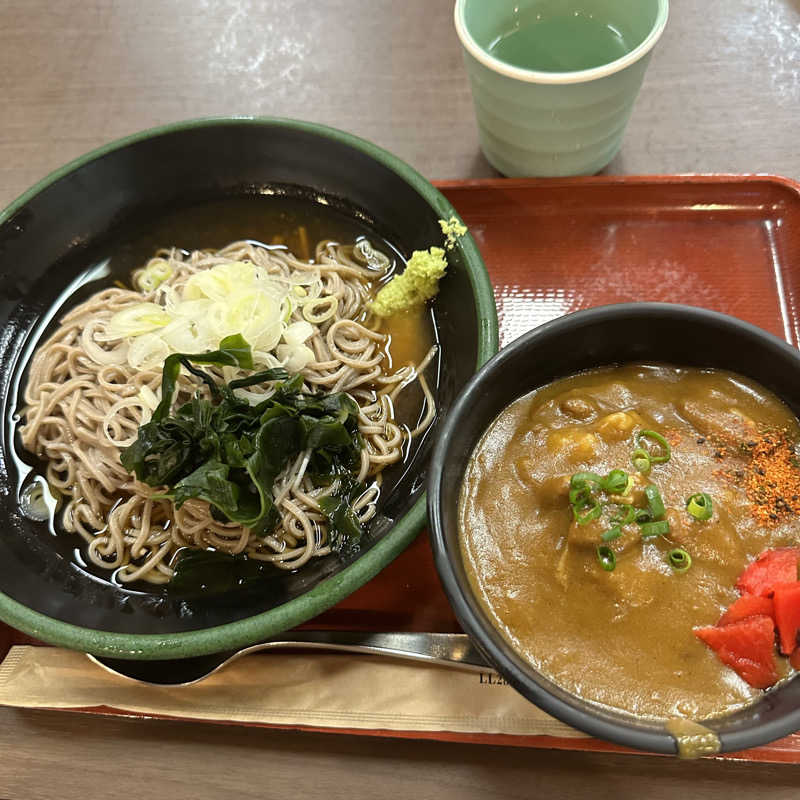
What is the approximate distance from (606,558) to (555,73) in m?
1.53

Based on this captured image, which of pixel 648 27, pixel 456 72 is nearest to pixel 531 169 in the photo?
pixel 648 27

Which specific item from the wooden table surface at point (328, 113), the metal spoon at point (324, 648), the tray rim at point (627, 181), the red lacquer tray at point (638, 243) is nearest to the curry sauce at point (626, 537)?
the metal spoon at point (324, 648)

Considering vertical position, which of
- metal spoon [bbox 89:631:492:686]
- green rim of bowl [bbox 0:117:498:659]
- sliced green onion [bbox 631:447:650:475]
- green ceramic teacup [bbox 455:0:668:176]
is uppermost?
green ceramic teacup [bbox 455:0:668:176]

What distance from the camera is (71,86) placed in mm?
3219

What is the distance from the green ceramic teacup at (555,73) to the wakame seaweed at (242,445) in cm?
108

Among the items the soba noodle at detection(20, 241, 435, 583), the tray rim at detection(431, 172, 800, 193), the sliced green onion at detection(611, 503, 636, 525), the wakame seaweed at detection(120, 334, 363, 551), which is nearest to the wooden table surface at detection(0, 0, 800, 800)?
the tray rim at detection(431, 172, 800, 193)

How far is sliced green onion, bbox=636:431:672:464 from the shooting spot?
5.10 ft

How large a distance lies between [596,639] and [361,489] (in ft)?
2.83

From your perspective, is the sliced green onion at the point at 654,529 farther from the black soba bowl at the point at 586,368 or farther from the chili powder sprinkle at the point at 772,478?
the black soba bowl at the point at 586,368

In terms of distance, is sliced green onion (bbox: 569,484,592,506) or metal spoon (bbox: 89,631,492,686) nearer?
sliced green onion (bbox: 569,484,592,506)

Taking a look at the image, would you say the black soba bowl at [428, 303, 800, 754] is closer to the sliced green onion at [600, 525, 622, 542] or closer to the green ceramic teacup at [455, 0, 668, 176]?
the sliced green onion at [600, 525, 622, 542]

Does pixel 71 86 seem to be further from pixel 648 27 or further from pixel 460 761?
pixel 460 761


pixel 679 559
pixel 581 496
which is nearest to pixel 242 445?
pixel 581 496

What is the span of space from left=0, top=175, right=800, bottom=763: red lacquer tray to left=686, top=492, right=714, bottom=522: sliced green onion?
0.95m
